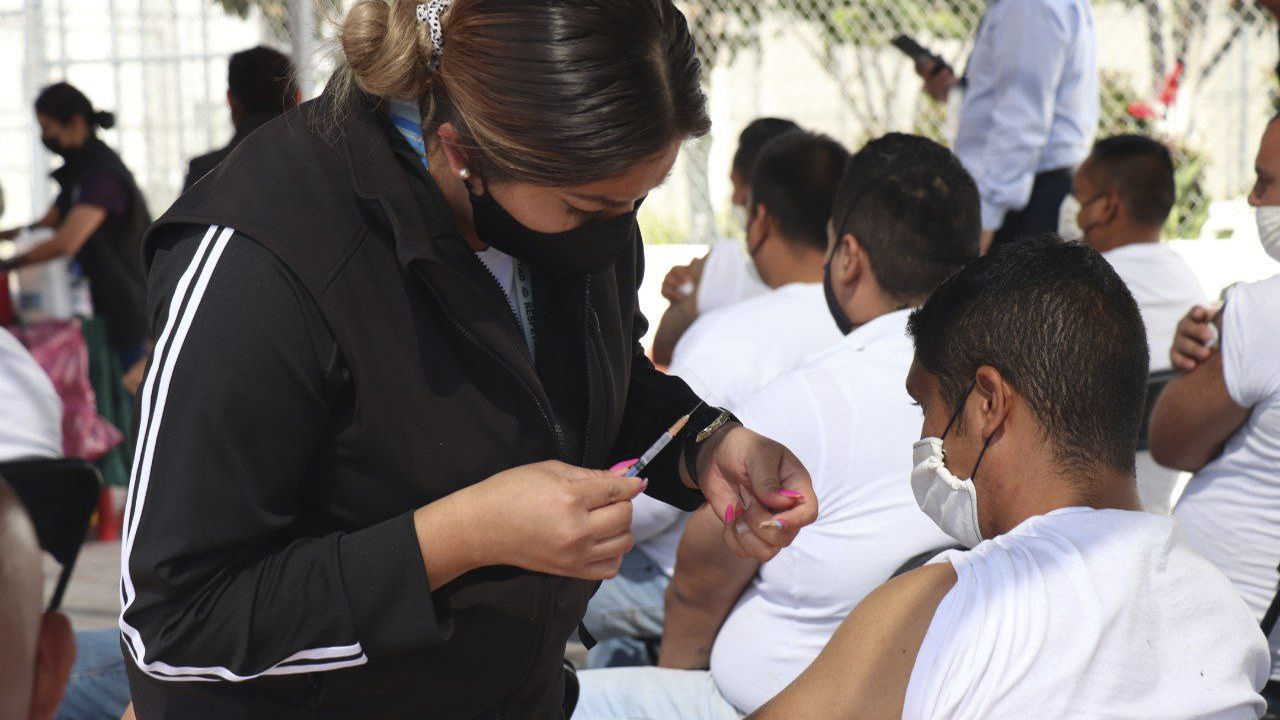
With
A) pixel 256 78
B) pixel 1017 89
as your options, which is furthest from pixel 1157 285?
pixel 256 78

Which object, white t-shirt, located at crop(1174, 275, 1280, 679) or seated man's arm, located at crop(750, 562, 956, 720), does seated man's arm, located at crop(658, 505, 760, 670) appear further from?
white t-shirt, located at crop(1174, 275, 1280, 679)

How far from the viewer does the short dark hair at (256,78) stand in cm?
478

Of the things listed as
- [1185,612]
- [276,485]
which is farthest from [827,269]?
[276,485]

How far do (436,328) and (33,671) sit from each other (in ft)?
3.67

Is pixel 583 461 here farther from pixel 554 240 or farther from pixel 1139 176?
pixel 1139 176

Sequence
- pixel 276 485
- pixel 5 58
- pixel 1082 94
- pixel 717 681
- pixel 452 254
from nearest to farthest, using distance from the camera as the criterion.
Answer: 1. pixel 276 485
2. pixel 452 254
3. pixel 717 681
4. pixel 1082 94
5. pixel 5 58

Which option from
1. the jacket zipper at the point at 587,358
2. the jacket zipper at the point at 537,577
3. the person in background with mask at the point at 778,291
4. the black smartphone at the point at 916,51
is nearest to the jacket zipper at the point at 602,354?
the jacket zipper at the point at 587,358

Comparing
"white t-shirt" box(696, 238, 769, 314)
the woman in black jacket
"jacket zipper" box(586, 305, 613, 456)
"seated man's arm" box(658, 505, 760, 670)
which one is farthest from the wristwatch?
"white t-shirt" box(696, 238, 769, 314)

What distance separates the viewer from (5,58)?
338 inches

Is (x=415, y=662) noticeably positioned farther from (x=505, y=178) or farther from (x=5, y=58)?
(x=5, y=58)

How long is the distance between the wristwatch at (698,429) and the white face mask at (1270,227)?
188 cm

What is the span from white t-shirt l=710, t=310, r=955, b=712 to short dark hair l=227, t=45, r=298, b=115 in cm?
302

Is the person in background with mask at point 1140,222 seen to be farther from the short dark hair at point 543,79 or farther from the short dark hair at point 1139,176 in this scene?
the short dark hair at point 543,79

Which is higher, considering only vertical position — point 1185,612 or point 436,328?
point 436,328
